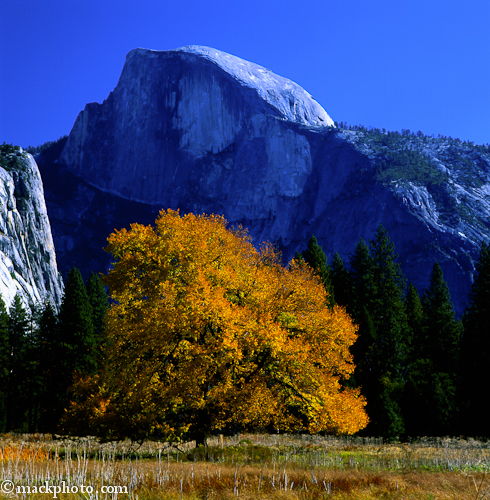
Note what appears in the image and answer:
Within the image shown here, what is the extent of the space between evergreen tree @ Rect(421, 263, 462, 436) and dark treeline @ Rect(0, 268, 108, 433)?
106 ft

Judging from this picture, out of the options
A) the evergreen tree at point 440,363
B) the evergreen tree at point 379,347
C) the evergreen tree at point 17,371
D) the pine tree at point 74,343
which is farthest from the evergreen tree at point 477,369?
the evergreen tree at point 17,371

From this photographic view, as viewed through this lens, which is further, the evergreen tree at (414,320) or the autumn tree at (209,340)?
the evergreen tree at (414,320)

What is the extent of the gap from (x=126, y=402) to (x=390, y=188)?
163 metres

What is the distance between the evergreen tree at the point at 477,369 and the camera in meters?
47.7

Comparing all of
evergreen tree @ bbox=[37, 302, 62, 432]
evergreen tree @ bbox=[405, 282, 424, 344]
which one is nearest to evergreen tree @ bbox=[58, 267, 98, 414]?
evergreen tree @ bbox=[37, 302, 62, 432]

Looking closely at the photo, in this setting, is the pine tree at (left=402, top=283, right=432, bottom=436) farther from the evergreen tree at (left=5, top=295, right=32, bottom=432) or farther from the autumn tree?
the evergreen tree at (left=5, top=295, right=32, bottom=432)

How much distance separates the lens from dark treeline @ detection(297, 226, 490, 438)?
1880 inches

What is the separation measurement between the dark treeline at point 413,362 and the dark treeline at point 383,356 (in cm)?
10

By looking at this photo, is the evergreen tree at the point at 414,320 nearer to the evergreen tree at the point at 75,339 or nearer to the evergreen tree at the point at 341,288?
the evergreen tree at the point at 341,288

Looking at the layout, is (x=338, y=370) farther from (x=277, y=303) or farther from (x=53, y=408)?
(x=53, y=408)

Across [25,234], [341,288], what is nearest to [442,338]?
[341,288]

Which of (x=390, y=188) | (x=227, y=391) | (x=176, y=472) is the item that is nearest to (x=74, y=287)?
(x=227, y=391)

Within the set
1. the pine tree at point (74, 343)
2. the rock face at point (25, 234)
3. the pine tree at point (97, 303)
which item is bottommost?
the pine tree at point (74, 343)

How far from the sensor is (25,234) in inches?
4934
